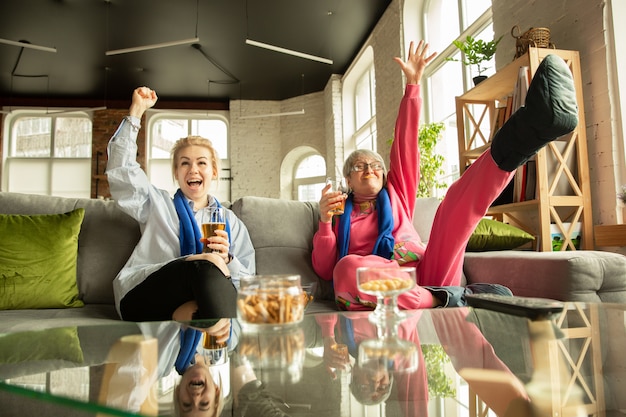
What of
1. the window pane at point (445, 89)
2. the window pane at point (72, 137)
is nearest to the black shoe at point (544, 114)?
the window pane at point (445, 89)

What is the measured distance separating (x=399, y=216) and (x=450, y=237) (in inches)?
14.2

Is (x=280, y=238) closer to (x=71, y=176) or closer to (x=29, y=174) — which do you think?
(x=71, y=176)

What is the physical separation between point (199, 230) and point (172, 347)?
1.09 meters

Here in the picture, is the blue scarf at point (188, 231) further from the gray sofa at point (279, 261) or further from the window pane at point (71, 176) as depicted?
the window pane at point (71, 176)

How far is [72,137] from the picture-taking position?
9.10 m

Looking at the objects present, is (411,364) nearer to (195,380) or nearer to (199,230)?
(195,380)

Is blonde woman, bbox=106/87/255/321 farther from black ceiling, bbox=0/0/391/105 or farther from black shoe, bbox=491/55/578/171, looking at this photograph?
black ceiling, bbox=0/0/391/105

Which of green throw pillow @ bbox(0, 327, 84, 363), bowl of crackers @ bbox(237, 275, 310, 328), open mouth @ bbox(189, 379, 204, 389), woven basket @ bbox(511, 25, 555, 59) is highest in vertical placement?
woven basket @ bbox(511, 25, 555, 59)

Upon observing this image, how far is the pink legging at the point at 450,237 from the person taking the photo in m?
1.50

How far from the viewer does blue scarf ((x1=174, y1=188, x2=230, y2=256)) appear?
174cm

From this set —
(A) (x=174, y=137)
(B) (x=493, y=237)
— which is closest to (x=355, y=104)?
(A) (x=174, y=137)

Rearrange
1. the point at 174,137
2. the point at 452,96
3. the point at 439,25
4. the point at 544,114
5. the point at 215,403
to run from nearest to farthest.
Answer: the point at 215,403 → the point at 544,114 → the point at 452,96 → the point at 439,25 → the point at 174,137

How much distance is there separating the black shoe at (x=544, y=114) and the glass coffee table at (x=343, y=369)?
580 millimetres

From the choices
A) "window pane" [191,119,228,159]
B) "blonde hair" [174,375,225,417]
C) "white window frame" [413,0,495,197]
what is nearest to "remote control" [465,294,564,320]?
"blonde hair" [174,375,225,417]
